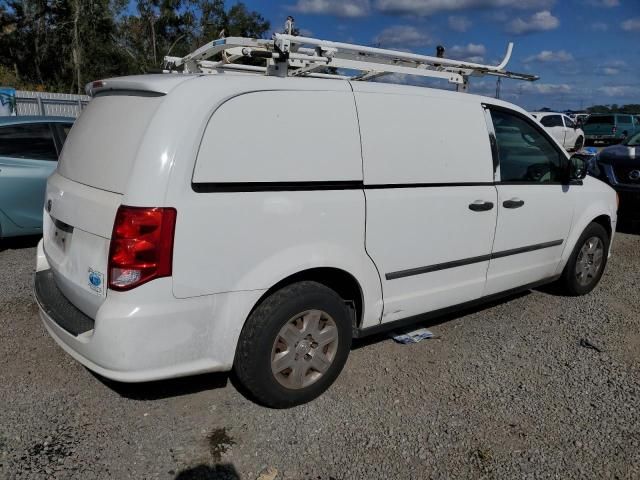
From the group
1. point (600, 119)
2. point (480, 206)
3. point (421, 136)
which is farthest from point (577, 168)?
point (600, 119)

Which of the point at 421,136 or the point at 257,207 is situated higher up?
the point at 421,136

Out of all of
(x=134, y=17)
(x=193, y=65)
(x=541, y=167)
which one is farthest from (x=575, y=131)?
(x=134, y=17)

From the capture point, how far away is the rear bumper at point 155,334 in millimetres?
2557

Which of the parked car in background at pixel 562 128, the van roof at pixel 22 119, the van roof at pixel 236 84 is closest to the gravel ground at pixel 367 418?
the van roof at pixel 236 84

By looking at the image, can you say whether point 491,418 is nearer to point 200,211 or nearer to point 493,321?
point 493,321

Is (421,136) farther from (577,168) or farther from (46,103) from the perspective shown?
(46,103)

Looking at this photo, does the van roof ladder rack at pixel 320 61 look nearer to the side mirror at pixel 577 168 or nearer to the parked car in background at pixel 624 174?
the side mirror at pixel 577 168

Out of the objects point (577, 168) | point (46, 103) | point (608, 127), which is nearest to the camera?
point (577, 168)

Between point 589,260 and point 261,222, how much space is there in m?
3.74

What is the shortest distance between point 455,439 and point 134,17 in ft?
126

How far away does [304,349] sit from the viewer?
3.13 meters

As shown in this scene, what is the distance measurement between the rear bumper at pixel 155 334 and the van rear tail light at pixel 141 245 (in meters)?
0.06

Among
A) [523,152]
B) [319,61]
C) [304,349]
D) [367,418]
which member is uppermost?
[319,61]

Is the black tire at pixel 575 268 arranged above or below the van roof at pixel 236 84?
below
